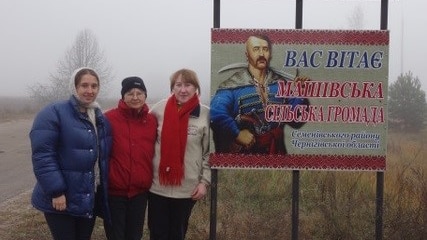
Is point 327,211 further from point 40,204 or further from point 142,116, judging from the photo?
point 40,204

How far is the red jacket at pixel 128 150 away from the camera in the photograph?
145 inches

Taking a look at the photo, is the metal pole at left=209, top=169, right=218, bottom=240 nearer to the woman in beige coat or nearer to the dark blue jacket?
the woman in beige coat

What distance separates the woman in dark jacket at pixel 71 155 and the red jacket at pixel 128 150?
93 millimetres

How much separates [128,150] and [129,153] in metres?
0.02

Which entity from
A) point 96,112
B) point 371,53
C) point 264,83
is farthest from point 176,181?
point 371,53

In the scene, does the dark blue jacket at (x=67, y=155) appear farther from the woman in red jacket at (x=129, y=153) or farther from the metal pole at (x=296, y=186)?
the metal pole at (x=296, y=186)

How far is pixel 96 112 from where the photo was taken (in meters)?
3.58

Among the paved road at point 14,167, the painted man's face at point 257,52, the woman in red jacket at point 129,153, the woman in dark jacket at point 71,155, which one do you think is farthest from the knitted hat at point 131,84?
the paved road at point 14,167

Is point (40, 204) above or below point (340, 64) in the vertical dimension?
below

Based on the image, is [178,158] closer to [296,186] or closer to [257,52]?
[257,52]

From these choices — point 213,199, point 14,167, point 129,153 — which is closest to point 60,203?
point 129,153

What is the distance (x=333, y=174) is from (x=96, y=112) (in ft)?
14.3

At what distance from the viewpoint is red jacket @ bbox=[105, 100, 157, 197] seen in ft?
12.1

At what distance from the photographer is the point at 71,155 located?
3.38 metres
